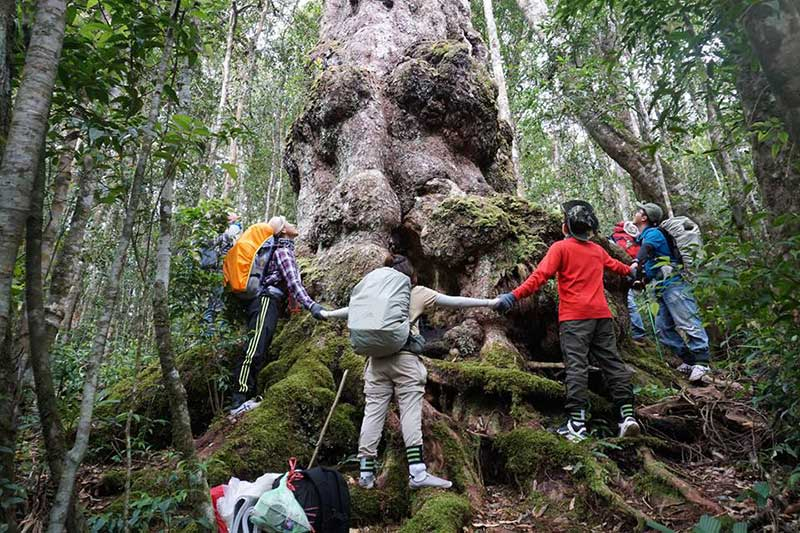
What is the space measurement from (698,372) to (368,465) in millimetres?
4058

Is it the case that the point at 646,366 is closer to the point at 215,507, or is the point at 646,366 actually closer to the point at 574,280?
the point at 574,280

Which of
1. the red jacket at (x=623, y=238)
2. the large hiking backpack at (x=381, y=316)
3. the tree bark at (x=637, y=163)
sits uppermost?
the tree bark at (x=637, y=163)

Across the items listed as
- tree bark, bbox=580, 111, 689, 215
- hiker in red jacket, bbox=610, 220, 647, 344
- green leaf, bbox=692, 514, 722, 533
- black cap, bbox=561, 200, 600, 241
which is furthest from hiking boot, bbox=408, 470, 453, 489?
tree bark, bbox=580, 111, 689, 215

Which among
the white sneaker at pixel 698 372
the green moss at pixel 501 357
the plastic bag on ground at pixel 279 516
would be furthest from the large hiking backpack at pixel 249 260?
the white sneaker at pixel 698 372

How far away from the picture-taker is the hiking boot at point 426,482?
3.62 meters

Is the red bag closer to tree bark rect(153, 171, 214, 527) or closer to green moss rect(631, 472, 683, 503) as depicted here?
tree bark rect(153, 171, 214, 527)

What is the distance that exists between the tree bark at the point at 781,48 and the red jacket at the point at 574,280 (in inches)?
94.3

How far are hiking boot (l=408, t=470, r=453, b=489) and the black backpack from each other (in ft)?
2.57

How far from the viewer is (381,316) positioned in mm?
3777

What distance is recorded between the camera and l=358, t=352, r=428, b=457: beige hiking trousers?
12.5ft

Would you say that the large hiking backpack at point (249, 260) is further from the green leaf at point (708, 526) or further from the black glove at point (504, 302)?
the green leaf at point (708, 526)

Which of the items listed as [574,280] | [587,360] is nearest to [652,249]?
[574,280]

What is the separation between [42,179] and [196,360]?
3.30 metres

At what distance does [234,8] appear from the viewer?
12.1 m
